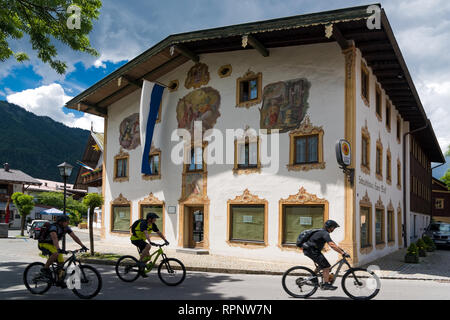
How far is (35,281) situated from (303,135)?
1090 cm

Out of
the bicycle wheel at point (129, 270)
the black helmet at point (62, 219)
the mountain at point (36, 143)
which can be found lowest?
the bicycle wheel at point (129, 270)

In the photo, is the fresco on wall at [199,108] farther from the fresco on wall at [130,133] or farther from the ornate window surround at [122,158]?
the ornate window surround at [122,158]

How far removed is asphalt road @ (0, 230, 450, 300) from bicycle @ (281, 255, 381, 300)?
9.9 inches

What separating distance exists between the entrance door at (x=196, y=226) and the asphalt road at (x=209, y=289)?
632cm

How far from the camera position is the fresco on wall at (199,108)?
19375 mm

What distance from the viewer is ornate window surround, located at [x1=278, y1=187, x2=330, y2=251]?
623 inches

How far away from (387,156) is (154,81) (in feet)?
40.5

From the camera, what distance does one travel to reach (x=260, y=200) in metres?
17.4

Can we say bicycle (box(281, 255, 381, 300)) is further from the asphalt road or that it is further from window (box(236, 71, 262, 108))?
window (box(236, 71, 262, 108))

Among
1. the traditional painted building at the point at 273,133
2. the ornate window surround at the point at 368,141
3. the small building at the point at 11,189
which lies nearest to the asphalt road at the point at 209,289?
the traditional painted building at the point at 273,133

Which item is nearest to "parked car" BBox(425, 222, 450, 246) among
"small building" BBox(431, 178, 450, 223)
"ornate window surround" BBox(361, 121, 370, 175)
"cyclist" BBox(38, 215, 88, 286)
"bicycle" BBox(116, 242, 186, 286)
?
"ornate window surround" BBox(361, 121, 370, 175)

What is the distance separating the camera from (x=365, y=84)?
58.4 feet

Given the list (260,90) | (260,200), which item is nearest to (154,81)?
(260,90)

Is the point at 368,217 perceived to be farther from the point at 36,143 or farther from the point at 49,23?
the point at 36,143
